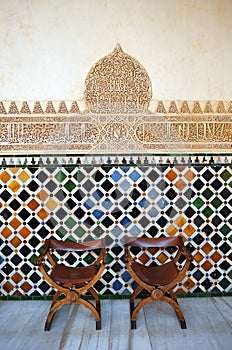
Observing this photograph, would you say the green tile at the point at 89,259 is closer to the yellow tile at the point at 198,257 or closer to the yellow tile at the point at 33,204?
the yellow tile at the point at 33,204

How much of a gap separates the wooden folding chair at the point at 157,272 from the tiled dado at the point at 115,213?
0.15 m

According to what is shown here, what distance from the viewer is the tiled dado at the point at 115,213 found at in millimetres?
2727

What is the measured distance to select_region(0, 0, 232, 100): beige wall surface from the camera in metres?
2.71

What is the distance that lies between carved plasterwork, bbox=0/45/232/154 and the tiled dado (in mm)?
155

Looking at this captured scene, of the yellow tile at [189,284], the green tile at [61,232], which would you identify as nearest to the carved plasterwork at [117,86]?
the green tile at [61,232]

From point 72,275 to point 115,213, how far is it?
59 centimetres

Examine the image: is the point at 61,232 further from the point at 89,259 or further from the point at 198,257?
the point at 198,257

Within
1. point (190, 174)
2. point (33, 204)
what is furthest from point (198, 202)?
point (33, 204)

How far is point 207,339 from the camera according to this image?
2.10 m

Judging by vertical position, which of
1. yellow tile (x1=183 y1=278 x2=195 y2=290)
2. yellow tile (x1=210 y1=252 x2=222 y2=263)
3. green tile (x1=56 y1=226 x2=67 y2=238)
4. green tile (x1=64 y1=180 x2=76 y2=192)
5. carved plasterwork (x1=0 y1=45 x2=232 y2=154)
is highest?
carved plasterwork (x1=0 y1=45 x2=232 y2=154)

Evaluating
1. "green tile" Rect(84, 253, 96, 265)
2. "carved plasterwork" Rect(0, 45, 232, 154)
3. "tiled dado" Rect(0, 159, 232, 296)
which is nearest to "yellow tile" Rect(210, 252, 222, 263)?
"tiled dado" Rect(0, 159, 232, 296)

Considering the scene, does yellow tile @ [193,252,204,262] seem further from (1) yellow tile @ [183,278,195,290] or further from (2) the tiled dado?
(1) yellow tile @ [183,278,195,290]

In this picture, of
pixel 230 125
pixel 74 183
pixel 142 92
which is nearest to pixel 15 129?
pixel 74 183

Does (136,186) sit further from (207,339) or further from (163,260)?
(207,339)
